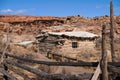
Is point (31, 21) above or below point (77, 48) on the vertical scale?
above

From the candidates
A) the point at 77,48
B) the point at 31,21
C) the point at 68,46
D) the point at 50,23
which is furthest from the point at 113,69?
the point at 31,21

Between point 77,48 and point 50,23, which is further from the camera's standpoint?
point 50,23

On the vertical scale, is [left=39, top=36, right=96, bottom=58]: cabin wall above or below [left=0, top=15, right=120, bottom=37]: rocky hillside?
below

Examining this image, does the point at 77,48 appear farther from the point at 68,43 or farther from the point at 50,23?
the point at 50,23

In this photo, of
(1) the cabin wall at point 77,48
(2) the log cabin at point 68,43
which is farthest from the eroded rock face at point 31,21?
(1) the cabin wall at point 77,48

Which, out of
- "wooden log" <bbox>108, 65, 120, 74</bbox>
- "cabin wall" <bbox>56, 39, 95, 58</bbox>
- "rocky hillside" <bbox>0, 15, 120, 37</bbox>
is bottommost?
"cabin wall" <bbox>56, 39, 95, 58</bbox>

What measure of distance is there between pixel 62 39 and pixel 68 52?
4.13 ft

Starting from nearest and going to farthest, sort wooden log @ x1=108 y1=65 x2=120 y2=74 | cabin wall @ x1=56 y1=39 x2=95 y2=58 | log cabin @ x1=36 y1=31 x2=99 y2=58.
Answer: wooden log @ x1=108 y1=65 x2=120 y2=74
cabin wall @ x1=56 y1=39 x2=95 y2=58
log cabin @ x1=36 y1=31 x2=99 y2=58

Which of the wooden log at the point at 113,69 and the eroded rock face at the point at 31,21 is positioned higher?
the eroded rock face at the point at 31,21

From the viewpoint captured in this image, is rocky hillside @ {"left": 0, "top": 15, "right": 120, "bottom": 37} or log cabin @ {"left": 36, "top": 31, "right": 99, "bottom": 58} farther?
rocky hillside @ {"left": 0, "top": 15, "right": 120, "bottom": 37}

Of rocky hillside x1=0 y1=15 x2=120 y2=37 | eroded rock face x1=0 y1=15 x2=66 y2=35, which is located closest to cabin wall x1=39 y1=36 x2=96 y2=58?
rocky hillside x1=0 y1=15 x2=120 y2=37

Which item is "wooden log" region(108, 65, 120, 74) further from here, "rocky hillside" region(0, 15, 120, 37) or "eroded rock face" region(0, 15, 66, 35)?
"eroded rock face" region(0, 15, 66, 35)

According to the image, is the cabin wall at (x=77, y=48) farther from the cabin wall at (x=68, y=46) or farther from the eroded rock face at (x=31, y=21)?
the eroded rock face at (x=31, y=21)

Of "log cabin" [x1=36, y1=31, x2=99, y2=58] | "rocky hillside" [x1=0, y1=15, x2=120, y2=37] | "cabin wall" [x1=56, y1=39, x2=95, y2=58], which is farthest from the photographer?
"rocky hillside" [x1=0, y1=15, x2=120, y2=37]
